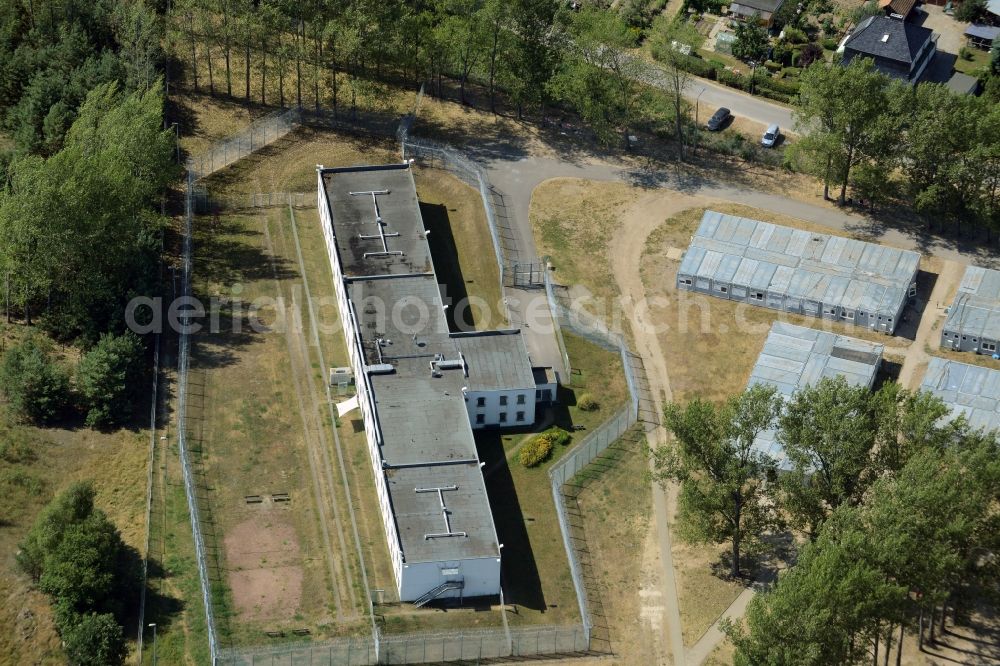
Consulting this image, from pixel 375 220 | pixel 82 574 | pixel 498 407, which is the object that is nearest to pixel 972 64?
pixel 375 220

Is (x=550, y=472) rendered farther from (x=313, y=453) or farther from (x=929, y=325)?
(x=929, y=325)

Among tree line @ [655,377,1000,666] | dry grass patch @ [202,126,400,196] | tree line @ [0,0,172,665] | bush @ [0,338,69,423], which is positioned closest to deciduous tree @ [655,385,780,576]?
tree line @ [655,377,1000,666]

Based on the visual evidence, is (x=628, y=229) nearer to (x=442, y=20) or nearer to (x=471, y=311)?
(x=471, y=311)

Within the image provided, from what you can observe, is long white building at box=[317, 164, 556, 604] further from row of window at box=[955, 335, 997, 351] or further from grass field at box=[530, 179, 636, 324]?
row of window at box=[955, 335, 997, 351]

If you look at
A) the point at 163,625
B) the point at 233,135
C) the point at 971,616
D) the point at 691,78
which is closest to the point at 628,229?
the point at 691,78

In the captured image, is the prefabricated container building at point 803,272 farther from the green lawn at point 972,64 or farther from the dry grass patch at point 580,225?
the green lawn at point 972,64
